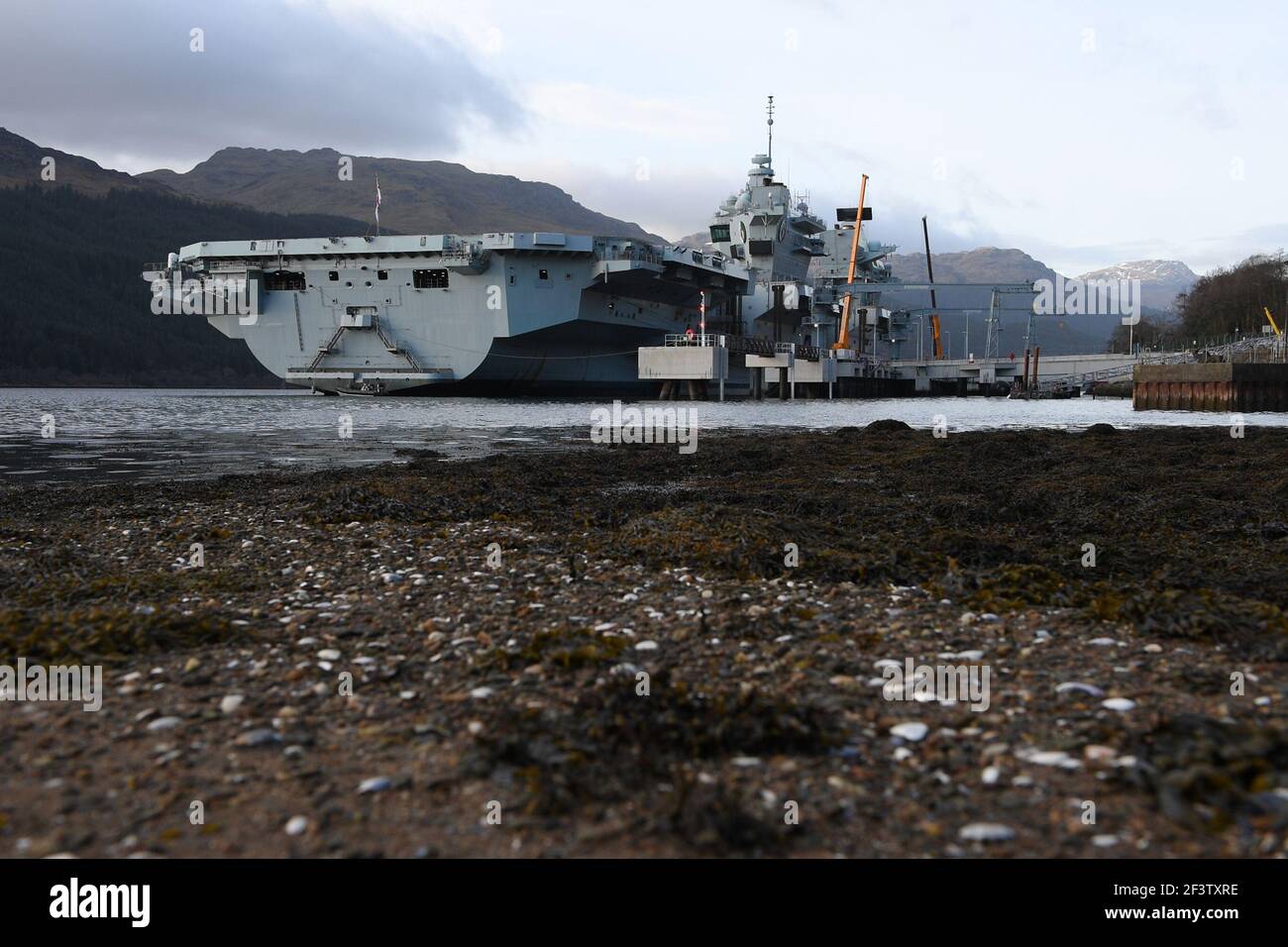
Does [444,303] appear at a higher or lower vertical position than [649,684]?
higher

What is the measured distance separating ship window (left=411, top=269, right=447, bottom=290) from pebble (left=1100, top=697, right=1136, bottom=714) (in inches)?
2570

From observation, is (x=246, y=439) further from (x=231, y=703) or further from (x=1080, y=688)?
(x=1080, y=688)

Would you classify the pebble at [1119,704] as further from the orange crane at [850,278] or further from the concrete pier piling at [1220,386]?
the orange crane at [850,278]

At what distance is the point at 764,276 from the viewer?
92875mm

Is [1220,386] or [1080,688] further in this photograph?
[1220,386]

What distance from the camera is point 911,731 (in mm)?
4625

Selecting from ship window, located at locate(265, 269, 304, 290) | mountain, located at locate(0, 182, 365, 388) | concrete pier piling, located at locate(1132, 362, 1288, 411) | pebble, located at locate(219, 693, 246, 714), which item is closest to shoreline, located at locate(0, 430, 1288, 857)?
pebble, located at locate(219, 693, 246, 714)

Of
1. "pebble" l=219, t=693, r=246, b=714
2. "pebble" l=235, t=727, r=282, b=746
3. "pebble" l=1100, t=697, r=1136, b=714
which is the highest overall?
"pebble" l=1100, t=697, r=1136, b=714

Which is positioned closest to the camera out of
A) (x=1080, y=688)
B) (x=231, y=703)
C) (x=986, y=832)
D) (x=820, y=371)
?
(x=986, y=832)

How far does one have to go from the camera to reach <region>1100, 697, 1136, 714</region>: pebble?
487cm

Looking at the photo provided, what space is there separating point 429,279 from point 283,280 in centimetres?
1209

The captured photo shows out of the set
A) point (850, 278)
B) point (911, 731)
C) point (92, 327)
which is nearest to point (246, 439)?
point (911, 731)

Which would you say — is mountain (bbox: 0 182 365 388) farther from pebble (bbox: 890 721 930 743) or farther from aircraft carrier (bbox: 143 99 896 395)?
pebble (bbox: 890 721 930 743)
